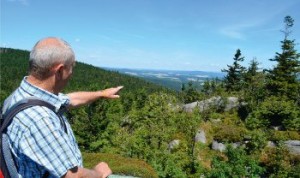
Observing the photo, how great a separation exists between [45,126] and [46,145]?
127 mm

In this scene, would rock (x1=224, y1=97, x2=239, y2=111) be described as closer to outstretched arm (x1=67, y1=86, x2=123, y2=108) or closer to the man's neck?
outstretched arm (x1=67, y1=86, x2=123, y2=108)

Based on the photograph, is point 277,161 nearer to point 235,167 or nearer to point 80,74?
point 235,167

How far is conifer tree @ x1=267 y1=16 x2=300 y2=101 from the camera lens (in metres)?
42.4

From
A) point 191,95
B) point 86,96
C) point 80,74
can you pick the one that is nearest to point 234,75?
point 191,95

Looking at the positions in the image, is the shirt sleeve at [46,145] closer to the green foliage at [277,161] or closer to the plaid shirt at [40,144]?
the plaid shirt at [40,144]

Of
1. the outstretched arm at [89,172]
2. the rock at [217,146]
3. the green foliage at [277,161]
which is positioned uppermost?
the outstretched arm at [89,172]

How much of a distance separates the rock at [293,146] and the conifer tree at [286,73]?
41.4ft

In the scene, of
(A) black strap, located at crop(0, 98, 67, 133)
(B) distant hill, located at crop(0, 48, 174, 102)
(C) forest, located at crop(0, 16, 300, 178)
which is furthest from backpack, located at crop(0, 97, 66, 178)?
(B) distant hill, located at crop(0, 48, 174, 102)

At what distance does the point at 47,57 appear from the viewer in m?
2.67

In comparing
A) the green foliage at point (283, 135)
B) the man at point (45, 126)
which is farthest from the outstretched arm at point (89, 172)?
the green foliage at point (283, 135)

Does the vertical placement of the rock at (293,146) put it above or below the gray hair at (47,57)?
below

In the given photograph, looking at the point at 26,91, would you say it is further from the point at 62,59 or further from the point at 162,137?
the point at 162,137

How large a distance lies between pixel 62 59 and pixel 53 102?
0.32 metres

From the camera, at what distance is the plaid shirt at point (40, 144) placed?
97.3 inches
